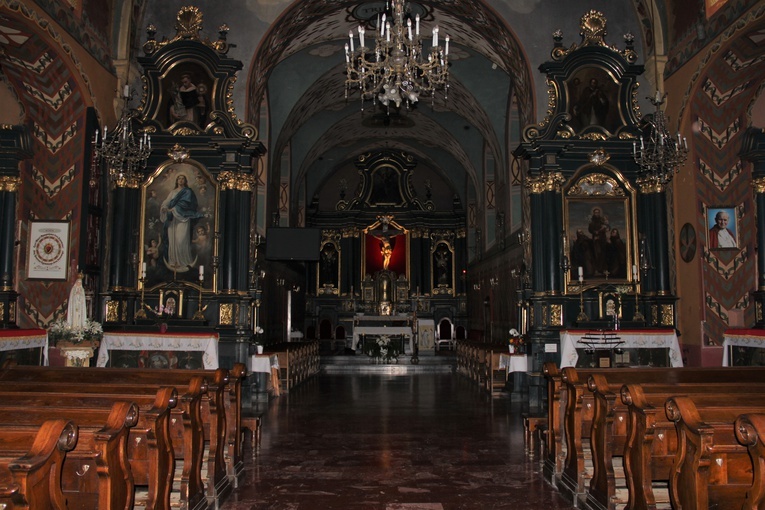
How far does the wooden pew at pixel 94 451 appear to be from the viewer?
339 cm

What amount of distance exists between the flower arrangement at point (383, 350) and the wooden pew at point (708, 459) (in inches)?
625

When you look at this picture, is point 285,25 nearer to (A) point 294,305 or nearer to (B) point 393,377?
(B) point 393,377

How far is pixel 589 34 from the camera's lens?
499 inches

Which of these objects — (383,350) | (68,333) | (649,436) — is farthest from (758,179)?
(383,350)

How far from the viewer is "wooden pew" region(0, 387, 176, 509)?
3789mm

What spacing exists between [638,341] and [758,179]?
129 inches

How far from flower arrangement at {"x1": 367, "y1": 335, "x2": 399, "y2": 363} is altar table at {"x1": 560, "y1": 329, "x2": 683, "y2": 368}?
9.09 metres

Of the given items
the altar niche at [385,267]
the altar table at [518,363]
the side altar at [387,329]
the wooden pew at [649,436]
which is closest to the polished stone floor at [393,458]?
the altar table at [518,363]

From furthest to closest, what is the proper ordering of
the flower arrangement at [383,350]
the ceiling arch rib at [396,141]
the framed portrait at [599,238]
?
the ceiling arch rib at [396,141] < the flower arrangement at [383,350] < the framed portrait at [599,238]

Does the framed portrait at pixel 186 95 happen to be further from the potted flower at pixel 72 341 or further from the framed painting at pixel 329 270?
the framed painting at pixel 329 270

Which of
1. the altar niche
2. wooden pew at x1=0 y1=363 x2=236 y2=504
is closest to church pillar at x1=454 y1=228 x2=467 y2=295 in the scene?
the altar niche

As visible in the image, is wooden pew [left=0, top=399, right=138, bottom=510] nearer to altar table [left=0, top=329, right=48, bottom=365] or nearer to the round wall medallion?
altar table [left=0, top=329, right=48, bottom=365]

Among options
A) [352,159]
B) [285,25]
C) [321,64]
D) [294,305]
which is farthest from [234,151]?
[352,159]

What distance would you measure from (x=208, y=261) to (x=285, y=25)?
518 cm
